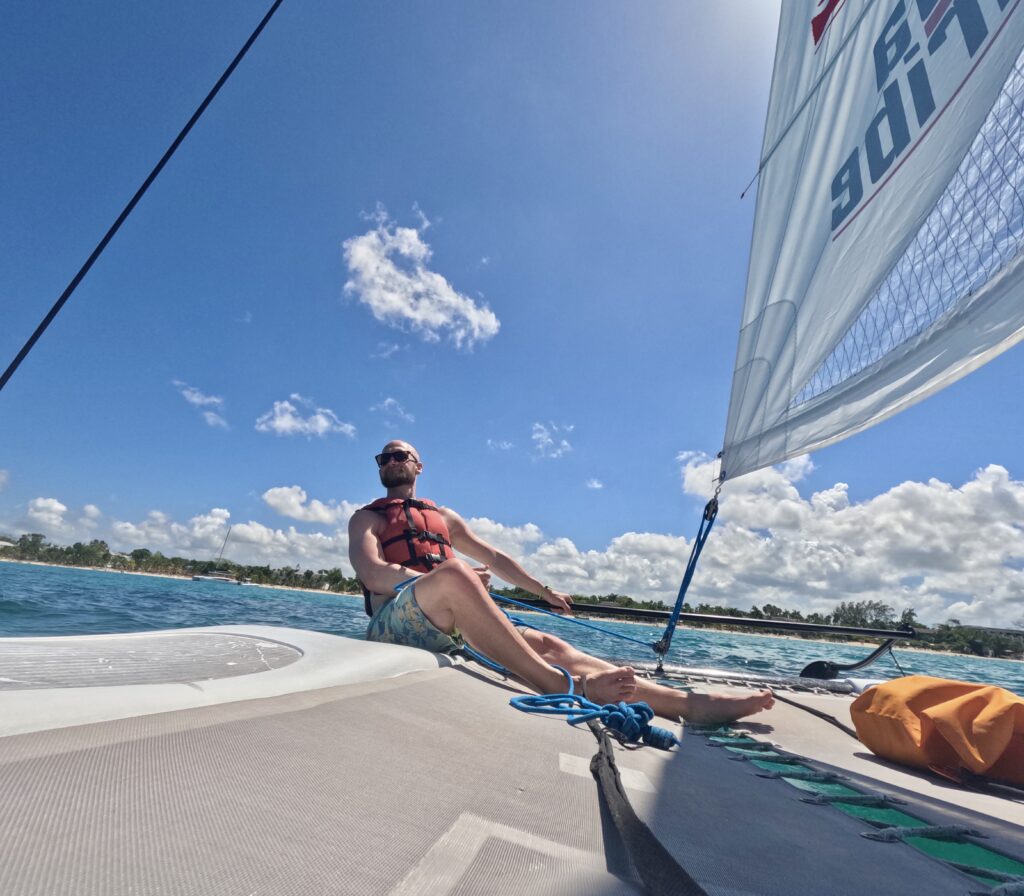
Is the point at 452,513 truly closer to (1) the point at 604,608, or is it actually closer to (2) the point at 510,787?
(1) the point at 604,608

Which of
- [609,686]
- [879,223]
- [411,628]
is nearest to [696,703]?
[609,686]

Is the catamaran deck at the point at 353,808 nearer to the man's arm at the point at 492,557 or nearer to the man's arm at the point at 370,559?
the man's arm at the point at 370,559

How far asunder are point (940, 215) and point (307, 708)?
235 centimetres

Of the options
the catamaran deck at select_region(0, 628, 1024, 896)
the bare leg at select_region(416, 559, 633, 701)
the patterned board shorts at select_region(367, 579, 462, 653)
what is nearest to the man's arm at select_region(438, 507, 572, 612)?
the patterned board shorts at select_region(367, 579, 462, 653)

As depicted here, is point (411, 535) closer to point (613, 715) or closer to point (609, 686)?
point (609, 686)

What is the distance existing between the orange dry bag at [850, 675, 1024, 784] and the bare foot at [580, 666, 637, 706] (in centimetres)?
83

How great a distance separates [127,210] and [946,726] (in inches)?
134

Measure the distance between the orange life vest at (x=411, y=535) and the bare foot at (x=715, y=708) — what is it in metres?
1.33

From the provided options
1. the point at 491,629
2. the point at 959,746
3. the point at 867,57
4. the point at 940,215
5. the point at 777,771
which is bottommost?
the point at 777,771

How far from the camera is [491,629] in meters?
1.96

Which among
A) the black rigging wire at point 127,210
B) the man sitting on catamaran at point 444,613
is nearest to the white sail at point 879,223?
the man sitting on catamaran at point 444,613

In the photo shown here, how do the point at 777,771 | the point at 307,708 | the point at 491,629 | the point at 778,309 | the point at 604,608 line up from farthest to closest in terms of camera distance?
the point at 604,608 < the point at 778,309 < the point at 491,629 < the point at 777,771 < the point at 307,708

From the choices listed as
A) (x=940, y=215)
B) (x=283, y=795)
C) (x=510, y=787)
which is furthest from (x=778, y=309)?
(x=283, y=795)

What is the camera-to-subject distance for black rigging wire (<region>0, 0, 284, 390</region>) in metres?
1.83
